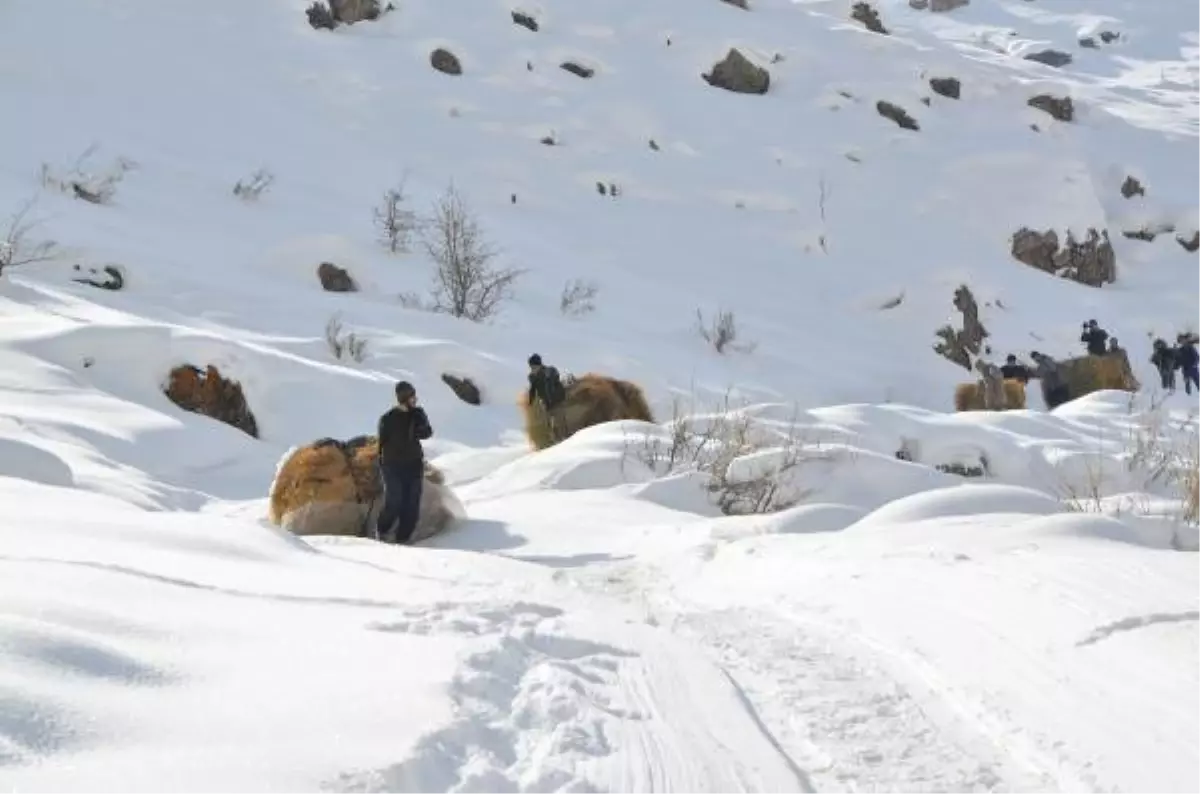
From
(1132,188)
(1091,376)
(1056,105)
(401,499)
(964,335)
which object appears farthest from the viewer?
(1056,105)

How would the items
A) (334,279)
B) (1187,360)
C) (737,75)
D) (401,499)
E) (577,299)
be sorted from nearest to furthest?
(401,499) < (1187,360) < (334,279) < (577,299) < (737,75)

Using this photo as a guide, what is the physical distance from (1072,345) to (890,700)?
86.2ft

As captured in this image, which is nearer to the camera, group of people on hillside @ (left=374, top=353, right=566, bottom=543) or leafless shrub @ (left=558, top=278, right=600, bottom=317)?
group of people on hillside @ (left=374, top=353, right=566, bottom=543)

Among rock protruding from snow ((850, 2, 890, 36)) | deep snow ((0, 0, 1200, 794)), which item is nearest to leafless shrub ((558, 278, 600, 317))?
deep snow ((0, 0, 1200, 794))

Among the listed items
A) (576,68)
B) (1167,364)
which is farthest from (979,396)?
(576,68)

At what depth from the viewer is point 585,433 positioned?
1036cm

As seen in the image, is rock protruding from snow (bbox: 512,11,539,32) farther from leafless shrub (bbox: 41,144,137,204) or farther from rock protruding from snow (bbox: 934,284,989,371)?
leafless shrub (bbox: 41,144,137,204)

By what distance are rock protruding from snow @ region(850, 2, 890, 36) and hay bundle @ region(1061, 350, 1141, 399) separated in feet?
99.1

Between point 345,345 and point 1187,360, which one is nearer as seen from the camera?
point 345,345

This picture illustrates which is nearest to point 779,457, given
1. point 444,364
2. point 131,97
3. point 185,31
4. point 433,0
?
point 444,364

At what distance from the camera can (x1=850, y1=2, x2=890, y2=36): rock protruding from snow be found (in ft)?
152

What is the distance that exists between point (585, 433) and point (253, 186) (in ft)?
52.7

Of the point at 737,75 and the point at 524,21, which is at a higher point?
the point at 524,21

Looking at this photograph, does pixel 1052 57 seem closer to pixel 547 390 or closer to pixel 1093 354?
pixel 1093 354
